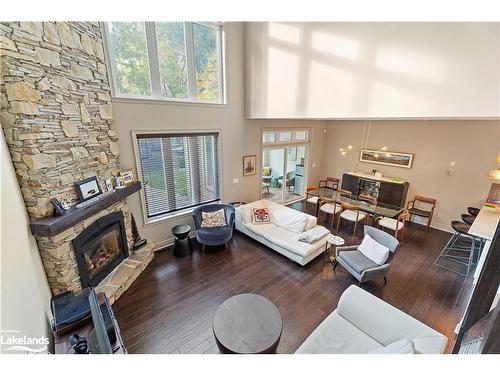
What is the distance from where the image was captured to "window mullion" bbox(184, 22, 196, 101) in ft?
13.8

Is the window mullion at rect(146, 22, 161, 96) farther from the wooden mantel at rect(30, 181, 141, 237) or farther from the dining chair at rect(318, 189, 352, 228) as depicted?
the dining chair at rect(318, 189, 352, 228)

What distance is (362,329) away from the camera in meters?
2.33

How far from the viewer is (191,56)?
4.34 m

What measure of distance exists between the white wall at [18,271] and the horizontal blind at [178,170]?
199 centimetres

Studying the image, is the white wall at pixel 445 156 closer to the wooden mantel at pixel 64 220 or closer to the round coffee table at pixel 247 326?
the round coffee table at pixel 247 326

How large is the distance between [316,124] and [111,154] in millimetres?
6066

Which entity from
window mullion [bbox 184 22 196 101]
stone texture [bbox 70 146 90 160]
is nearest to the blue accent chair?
stone texture [bbox 70 146 90 160]

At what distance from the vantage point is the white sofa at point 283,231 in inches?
159

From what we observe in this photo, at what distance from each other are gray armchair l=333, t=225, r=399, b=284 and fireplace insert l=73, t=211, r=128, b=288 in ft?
12.7

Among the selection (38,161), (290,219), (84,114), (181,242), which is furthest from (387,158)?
(38,161)

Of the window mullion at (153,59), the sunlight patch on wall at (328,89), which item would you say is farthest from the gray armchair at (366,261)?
the window mullion at (153,59)
